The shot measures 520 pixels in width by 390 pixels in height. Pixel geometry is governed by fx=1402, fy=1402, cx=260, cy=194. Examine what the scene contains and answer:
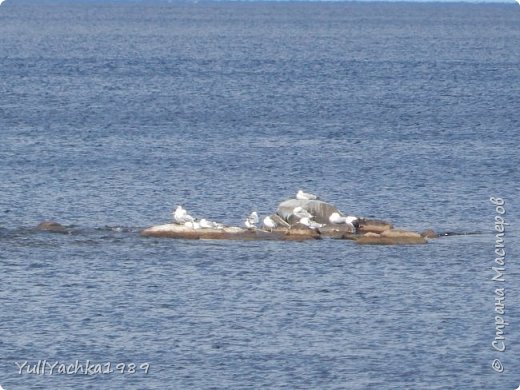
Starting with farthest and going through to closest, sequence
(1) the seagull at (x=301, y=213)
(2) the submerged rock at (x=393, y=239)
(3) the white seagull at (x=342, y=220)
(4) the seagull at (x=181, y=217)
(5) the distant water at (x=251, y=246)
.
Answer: (1) the seagull at (x=301, y=213)
(3) the white seagull at (x=342, y=220)
(4) the seagull at (x=181, y=217)
(2) the submerged rock at (x=393, y=239)
(5) the distant water at (x=251, y=246)

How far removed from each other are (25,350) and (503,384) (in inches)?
424

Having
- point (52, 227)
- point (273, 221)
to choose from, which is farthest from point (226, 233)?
point (52, 227)

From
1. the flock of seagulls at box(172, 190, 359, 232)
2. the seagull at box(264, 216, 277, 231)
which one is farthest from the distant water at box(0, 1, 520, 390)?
the seagull at box(264, 216, 277, 231)

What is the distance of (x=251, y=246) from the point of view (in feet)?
140

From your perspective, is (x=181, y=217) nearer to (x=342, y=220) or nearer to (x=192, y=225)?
(x=192, y=225)

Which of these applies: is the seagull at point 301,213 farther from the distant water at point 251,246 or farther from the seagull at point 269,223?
the distant water at point 251,246

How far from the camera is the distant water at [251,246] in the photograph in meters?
31.8

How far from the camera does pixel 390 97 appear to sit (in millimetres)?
100188

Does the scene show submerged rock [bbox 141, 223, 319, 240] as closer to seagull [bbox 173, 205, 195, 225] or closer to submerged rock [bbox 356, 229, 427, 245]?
seagull [bbox 173, 205, 195, 225]

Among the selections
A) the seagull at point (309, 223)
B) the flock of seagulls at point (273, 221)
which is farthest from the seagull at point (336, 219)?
the seagull at point (309, 223)

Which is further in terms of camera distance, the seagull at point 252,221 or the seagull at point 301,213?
the seagull at point 301,213

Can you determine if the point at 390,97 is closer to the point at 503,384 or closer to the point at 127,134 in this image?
the point at 127,134

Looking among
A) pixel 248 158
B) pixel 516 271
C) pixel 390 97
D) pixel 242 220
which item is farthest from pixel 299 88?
pixel 516 271

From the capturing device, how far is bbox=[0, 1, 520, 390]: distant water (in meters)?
31.8
